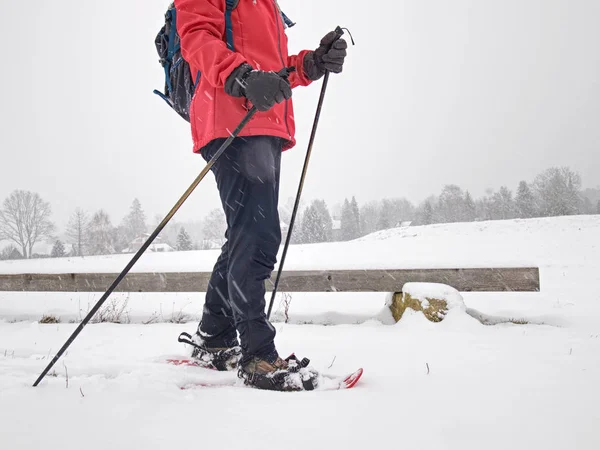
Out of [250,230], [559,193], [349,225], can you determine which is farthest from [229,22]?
[349,225]

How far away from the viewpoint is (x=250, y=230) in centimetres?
179

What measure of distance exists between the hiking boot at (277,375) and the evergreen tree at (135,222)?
233 ft

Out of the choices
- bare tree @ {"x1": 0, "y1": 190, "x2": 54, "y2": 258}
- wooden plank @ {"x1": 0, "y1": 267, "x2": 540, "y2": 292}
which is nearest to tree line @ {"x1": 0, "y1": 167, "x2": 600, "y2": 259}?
bare tree @ {"x1": 0, "y1": 190, "x2": 54, "y2": 258}

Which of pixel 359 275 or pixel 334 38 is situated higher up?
pixel 334 38

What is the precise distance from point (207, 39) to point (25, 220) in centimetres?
7315

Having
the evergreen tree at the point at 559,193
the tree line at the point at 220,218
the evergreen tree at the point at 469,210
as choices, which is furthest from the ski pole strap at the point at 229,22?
the evergreen tree at the point at 469,210

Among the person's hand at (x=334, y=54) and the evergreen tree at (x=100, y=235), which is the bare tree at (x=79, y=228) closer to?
the evergreen tree at (x=100, y=235)

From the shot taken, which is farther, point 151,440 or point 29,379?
point 29,379

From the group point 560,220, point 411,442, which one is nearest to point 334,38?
point 411,442

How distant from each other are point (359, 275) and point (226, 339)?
1.70 metres

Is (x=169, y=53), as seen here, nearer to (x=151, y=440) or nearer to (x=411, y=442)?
(x=151, y=440)

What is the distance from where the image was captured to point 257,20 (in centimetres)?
194

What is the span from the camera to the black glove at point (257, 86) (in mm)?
1577

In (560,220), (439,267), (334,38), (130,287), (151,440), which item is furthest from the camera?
(560,220)
